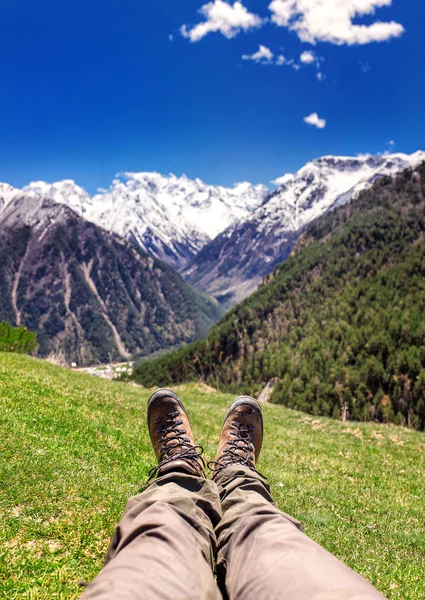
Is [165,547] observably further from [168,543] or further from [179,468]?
[179,468]

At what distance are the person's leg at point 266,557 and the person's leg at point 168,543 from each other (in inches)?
9.4

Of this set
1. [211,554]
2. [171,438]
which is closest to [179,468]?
[171,438]

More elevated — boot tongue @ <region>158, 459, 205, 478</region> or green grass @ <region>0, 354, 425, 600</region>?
boot tongue @ <region>158, 459, 205, 478</region>

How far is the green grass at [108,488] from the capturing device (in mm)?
6031

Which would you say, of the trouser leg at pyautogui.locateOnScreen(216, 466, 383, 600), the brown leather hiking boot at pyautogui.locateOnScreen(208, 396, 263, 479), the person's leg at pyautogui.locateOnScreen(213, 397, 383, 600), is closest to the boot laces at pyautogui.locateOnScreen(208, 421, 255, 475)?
the brown leather hiking boot at pyautogui.locateOnScreen(208, 396, 263, 479)

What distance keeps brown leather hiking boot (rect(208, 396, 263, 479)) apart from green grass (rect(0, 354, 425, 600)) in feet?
6.70

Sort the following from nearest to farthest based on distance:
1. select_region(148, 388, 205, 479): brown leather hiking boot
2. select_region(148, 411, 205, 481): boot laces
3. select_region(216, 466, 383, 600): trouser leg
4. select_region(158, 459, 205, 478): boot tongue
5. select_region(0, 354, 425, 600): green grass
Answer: select_region(216, 466, 383, 600): trouser leg → select_region(0, 354, 425, 600): green grass → select_region(158, 459, 205, 478): boot tongue → select_region(148, 388, 205, 479): brown leather hiking boot → select_region(148, 411, 205, 481): boot laces

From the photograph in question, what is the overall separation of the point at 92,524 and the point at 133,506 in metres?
2.42

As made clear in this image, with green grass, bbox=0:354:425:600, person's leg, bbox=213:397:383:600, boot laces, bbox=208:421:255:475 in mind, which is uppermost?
person's leg, bbox=213:397:383:600

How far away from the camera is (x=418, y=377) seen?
425 ft

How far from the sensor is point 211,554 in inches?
182

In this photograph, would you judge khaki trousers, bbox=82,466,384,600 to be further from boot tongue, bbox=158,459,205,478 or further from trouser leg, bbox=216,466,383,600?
boot tongue, bbox=158,459,205,478

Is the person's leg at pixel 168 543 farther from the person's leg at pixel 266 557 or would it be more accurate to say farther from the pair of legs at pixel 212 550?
the person's leg at pixel 266 557

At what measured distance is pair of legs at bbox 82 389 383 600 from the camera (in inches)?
136
